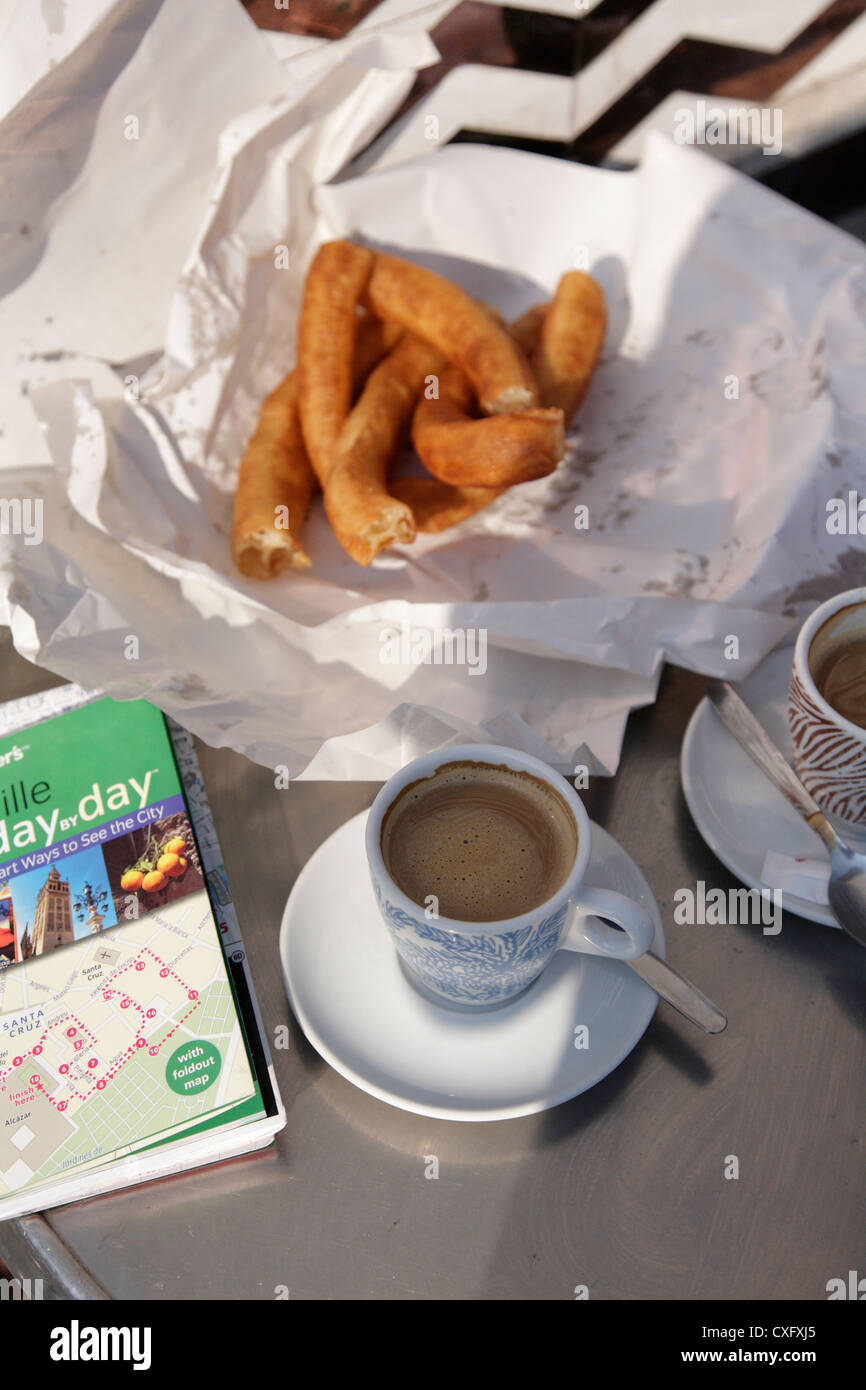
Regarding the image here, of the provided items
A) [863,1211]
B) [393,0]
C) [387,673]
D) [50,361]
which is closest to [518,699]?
[387,673]

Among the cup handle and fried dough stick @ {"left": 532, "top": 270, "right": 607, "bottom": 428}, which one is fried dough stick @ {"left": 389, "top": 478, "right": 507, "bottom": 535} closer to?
fried dough stick @ {"left": 532, "top": 270, "right": 607, "bottom": 428}

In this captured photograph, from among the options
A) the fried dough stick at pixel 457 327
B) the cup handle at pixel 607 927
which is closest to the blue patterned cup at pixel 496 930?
the cup handle at pixel 607 927

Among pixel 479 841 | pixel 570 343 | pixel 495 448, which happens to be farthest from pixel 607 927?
pixel 570 343

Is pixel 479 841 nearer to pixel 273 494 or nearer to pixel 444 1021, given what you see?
pixel 444 1021

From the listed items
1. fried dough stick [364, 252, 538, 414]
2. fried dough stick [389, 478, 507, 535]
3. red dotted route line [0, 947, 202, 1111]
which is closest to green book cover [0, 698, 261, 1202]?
red dotted route line [0, 947, 202, 1111]
